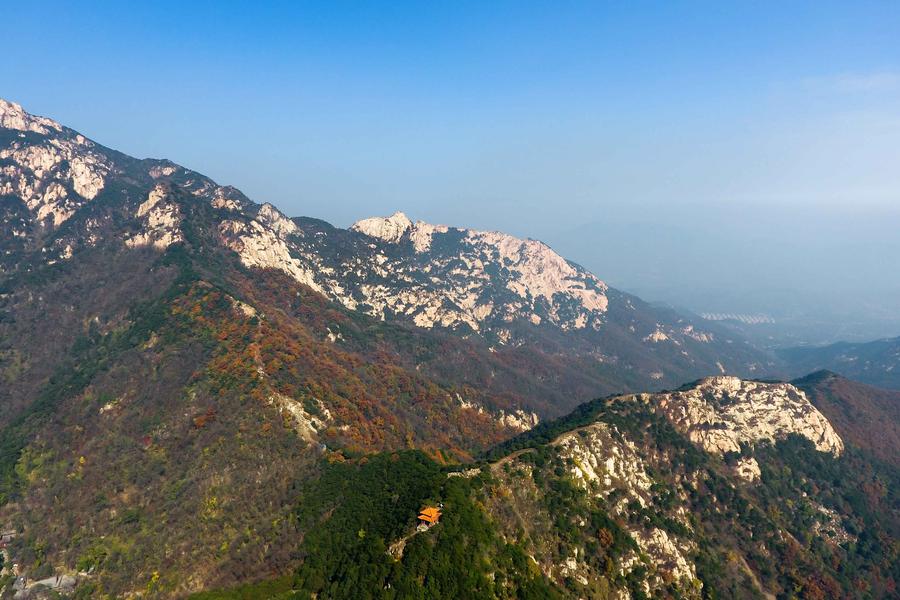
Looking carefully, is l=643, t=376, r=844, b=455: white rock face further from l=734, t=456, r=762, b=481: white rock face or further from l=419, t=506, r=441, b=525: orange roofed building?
l=419, t=506, r=441, b=525: orange roofed building

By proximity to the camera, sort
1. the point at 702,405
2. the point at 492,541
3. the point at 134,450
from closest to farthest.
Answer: the point at 492,541, the point at 134,450, the point at 702,405

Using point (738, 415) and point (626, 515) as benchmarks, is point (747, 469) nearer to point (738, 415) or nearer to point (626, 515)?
point (738, 415)

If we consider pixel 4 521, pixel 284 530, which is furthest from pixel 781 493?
pixel 4 521

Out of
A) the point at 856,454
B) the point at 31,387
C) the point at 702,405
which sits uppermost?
the point at 702,405

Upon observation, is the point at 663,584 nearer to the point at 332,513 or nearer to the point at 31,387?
the point at 332,513

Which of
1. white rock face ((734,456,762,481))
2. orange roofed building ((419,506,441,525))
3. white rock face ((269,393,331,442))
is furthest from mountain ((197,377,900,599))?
white rock face ((269,393,331,442))
